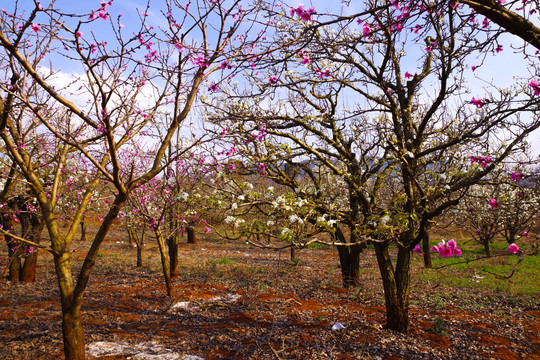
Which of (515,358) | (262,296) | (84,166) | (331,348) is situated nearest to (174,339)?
(331,348)

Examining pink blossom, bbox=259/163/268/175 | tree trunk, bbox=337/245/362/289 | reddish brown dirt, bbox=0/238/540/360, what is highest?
pink blossom, bbox=259/163/268/175

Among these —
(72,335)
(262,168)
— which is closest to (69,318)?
(72,335)

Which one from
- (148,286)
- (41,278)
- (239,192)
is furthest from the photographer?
(41,278)

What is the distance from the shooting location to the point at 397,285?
7.52m

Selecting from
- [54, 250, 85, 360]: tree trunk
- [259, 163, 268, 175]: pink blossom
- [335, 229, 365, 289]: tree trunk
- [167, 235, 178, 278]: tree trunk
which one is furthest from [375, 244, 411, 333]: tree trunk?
[167, 235, 178, 278]: tree trunk

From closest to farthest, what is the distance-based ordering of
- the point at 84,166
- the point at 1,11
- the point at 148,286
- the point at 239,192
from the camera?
1. the point at 1,11
2. the point at 239,192
3. the point at 148,286
4. the point at 84,166

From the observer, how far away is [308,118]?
883cm

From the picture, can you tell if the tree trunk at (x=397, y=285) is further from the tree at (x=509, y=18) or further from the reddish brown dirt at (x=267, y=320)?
the tree at (x=509, y=18)

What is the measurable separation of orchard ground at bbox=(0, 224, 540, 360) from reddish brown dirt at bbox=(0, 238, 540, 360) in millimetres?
24

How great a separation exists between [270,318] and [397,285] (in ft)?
10.2

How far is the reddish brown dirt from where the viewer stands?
256 inches

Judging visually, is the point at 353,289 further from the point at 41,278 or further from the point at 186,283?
the point at 41,278

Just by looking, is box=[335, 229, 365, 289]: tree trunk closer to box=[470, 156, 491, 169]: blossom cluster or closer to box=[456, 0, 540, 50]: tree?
box=[470, 156, 491, 169]: blossom cluster

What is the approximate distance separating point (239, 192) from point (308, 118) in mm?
2578
